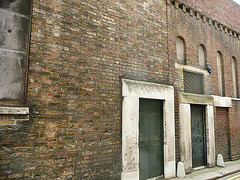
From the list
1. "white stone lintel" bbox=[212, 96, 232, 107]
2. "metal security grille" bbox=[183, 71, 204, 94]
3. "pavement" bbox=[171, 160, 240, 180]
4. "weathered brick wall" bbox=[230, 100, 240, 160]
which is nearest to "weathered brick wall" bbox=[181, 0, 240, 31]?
"metal security grille" bbox=[183, 71, 204, 94]

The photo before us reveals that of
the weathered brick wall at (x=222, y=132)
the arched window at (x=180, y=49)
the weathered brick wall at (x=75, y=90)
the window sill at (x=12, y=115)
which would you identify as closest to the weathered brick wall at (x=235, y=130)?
the weathered brick wall at (x=222, y=132)

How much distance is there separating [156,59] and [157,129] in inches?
87.2

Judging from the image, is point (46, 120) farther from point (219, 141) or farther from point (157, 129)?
point (219, 141)

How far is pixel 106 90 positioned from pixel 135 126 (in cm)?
127

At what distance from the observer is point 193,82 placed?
6660 mm

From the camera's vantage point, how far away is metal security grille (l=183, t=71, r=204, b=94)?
21.1ft

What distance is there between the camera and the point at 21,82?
3400 mm

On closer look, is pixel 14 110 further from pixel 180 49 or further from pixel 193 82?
pixel 193 82

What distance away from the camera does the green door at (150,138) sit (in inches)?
196

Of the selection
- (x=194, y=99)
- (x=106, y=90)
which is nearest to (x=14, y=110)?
(x=106, y=90)

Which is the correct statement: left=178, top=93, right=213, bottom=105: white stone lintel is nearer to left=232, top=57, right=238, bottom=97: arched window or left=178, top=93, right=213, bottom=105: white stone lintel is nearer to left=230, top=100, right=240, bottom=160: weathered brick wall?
left=230, top=100, right=240, bottom=160: weathered brick wall

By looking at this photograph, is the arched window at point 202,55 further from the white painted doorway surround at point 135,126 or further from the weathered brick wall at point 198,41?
the white painted doorway surround at point 135,126

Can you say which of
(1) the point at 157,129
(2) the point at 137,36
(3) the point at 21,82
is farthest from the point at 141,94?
(3) the point at 21,82

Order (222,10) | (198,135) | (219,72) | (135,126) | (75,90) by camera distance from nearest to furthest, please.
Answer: (75,90)
(135,126)
(198,135)
(219,72)
(222,10)
